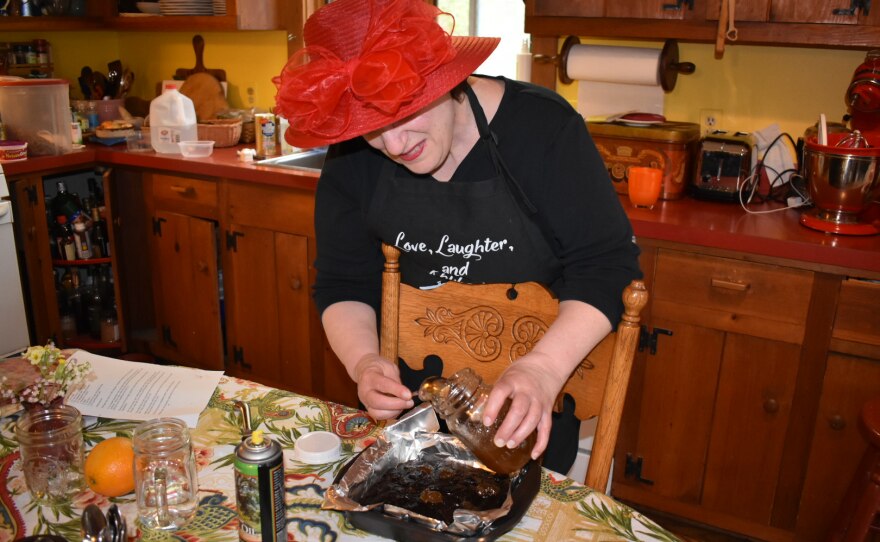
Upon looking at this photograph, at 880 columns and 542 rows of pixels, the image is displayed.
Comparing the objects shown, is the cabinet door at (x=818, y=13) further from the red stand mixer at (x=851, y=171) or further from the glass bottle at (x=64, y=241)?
the glass bottle at (x=64, y=241)

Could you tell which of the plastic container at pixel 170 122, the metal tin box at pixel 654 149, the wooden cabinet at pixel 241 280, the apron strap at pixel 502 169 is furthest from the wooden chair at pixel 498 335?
the plastic container at pixel 170 122

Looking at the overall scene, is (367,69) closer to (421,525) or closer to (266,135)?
(421,525)

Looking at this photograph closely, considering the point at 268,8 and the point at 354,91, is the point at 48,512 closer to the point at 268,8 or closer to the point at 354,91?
the point at 354,91

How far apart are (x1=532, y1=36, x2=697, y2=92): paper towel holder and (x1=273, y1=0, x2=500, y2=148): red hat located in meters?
1.38

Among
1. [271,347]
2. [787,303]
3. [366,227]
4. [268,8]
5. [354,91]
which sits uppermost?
[268,8]

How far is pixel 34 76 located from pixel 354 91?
2.72 meters

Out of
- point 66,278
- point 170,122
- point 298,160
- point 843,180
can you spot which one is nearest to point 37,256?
point 66,278

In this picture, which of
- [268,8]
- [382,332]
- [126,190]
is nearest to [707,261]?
[382,332]

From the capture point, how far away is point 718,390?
195 cm

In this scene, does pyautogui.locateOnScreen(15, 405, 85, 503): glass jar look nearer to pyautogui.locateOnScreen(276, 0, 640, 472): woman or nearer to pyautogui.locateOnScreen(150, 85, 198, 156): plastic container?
pyautogui.locateOnScreen(276, 0, 640, 472): woman

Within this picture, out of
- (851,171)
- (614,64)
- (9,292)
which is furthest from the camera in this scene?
(9,292)

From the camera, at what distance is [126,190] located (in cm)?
288

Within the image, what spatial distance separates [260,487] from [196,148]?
2.12 metres

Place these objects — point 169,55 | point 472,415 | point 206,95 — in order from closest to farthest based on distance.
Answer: point 472,415 < point 206,95 < point 169,55
